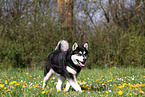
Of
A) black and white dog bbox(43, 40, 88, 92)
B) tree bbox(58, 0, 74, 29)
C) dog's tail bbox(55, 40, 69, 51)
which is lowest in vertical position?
black and white dog bbox(43, 40, 88, 92)

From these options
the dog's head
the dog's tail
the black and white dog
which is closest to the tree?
the dog's tail

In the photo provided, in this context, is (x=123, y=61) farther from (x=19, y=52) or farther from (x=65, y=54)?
(x=65, y=54)

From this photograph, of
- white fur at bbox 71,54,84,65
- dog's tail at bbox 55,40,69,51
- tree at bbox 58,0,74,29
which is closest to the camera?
white fur at bbox 71,54,84,65

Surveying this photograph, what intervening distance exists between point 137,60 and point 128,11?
3260 mm

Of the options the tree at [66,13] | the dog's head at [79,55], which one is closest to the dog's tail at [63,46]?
the dog's head at [79,55]

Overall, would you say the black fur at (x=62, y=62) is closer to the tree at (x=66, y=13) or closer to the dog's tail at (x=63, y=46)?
the dog's tail at (x=63, y=46)

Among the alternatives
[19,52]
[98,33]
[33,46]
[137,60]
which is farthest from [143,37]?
[19,52]

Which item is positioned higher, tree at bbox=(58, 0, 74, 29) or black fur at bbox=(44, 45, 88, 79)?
tree at bbox=(58, 0, 74, 29)

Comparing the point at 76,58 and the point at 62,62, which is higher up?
the point at 76,58

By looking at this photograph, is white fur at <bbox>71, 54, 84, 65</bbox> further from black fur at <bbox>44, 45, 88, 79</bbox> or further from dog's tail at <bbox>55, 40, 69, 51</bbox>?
dog's tail at <bbox>55, 40, 69, 51</bbox>

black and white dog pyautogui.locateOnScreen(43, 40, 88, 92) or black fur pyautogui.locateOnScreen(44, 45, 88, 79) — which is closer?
black and white dog pyautogui.locateOnScreen(43, 40, 88, 92)

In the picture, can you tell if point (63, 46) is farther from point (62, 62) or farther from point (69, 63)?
point (69, 63)

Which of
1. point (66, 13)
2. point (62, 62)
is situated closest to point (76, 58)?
point (62, 62)

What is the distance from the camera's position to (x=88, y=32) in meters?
10.3
